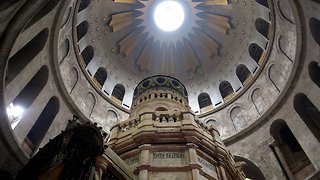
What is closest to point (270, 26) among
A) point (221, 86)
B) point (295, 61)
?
point (295, 61)

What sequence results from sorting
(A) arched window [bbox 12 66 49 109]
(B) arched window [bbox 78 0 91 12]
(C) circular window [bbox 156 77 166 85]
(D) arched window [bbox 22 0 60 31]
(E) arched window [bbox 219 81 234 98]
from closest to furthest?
(D) arched window [bbox 22 0 60 31] → (A) arched window [bbox 12 66 49 109] → (C) circular window [bbox 156 77 166 85] → (B) arched window [bbox 78 0 91 12] → (E) arched window [bbox 219 81 234 98]

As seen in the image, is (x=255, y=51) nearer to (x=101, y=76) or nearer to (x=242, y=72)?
(x=242, y=72)

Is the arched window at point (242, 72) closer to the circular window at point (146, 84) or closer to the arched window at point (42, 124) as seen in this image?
the circular window at point (146, 84)

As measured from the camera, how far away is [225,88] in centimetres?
2331

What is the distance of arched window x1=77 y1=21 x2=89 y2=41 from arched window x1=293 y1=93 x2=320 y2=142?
1380 centimetres

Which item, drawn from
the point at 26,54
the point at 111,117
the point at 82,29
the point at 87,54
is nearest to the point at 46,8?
the point at 26,54

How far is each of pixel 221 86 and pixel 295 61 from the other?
326 inches

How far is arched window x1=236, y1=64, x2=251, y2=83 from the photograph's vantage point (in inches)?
866

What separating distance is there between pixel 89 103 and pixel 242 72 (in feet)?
36.8

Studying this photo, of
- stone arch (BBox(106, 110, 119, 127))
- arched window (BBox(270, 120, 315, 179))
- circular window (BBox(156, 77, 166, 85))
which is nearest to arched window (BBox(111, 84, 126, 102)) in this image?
stone arch (BBox(106, 110, 119, 127))

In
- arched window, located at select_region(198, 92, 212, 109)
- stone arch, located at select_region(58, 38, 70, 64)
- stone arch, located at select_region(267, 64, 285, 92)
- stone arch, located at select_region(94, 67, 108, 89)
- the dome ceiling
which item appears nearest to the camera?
stone arch, located at select_region(58, 38, 70, 64)

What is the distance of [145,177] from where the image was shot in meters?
8.95

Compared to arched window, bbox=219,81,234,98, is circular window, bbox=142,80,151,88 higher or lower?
lower

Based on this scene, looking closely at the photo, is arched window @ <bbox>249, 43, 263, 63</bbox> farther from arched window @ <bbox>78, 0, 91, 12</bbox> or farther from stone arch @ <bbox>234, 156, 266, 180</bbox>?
arched window @ <bbox>78, 0, 91, 12</bbox>
